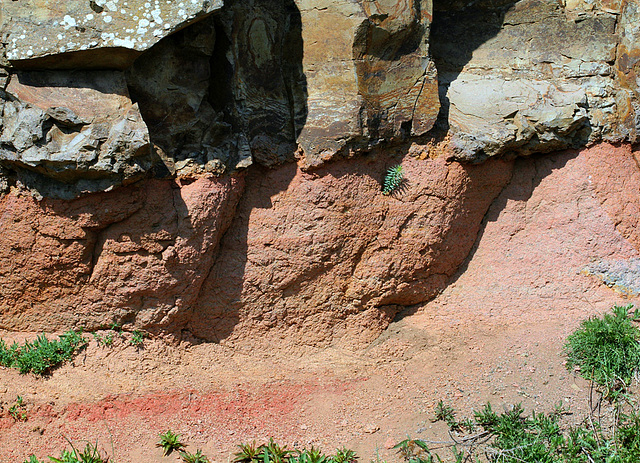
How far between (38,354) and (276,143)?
209 centimetres

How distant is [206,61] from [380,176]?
57.1 inches

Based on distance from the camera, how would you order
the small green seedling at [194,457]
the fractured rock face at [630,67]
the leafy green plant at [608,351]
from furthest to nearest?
the fractured rock face at [630,67] < the leafy green plant at [608,351] < the small green seedling at [194,457]

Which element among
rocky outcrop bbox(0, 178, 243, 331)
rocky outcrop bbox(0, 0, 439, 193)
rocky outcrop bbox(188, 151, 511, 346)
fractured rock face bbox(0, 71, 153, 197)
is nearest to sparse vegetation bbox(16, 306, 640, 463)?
rocky outcrop bbox(0, 178, 243, 331)

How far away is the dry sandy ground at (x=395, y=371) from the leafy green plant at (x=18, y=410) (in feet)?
0.10

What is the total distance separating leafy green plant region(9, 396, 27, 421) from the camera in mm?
3863

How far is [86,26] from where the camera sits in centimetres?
335

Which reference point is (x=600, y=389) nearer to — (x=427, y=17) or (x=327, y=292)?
(x=327, y=292)

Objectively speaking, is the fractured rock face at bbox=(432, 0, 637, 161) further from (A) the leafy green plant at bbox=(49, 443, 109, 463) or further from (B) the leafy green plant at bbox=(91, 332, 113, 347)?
(A) the leafy green plant at bbox=(49, 443, 109, 463)

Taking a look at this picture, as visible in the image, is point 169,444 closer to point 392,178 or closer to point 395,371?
point 395,371

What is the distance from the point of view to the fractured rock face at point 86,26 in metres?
3.33

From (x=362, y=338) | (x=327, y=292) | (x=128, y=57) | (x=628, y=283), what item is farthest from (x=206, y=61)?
(x=628, y=283)

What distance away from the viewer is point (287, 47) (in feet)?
13.6

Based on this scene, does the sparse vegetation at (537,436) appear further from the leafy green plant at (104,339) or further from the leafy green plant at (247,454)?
the leafy green plant at (104,339)

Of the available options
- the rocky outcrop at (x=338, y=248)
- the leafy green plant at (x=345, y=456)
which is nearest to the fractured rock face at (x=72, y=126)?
the rocky outcrop at (x=338, y=248)
